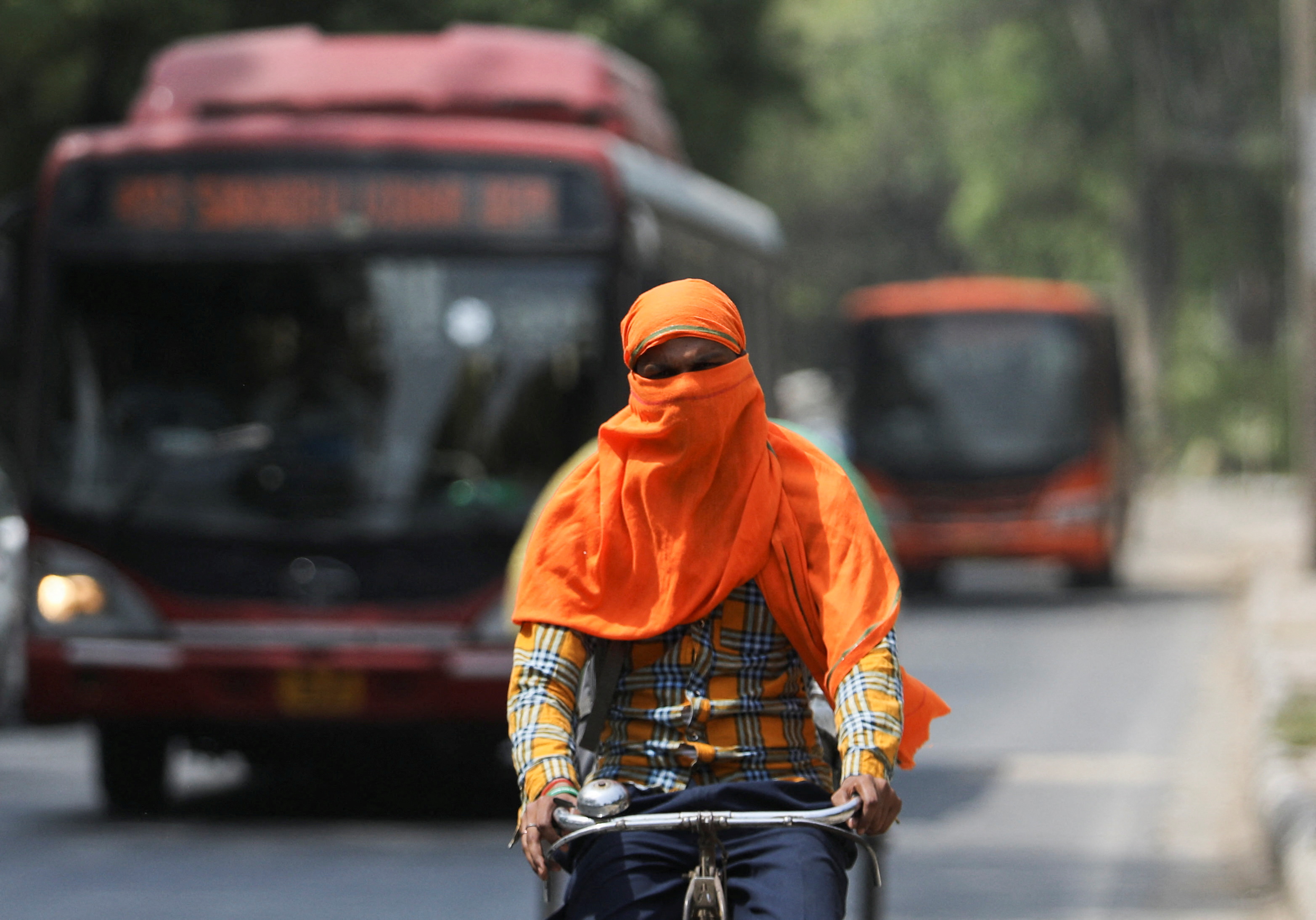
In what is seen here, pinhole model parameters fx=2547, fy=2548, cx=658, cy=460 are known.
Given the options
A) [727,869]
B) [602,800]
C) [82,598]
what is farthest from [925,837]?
[602,800]

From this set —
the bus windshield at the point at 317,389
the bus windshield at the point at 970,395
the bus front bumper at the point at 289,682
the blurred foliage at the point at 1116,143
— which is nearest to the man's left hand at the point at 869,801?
the bus front bumper at the point at 289,682

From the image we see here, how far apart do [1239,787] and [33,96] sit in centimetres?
1120

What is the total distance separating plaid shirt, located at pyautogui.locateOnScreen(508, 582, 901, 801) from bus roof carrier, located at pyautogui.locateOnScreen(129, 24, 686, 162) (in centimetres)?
765

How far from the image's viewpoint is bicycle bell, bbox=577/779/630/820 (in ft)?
11.6

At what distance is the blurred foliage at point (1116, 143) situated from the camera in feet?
130

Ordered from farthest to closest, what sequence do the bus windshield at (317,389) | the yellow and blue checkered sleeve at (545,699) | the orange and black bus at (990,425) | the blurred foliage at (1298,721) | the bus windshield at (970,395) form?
the bus windshield at (970,395)
the orange and black bus at (990,425)
the blurred foliage at (1298,721)
the bus windshield at (317,389)
the yellow and blue checkered sleeve at (545,699)

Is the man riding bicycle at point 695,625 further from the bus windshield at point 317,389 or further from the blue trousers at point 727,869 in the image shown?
the bus windshield at point 317,389

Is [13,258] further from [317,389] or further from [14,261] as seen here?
[317,389]

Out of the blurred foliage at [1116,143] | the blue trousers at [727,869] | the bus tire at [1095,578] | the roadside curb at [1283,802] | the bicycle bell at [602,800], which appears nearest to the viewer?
the bicycle bell at [602,800]

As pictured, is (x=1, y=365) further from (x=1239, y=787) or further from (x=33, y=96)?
(x=1239, y=787)

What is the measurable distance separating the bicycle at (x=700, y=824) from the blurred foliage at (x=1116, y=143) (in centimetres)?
3070

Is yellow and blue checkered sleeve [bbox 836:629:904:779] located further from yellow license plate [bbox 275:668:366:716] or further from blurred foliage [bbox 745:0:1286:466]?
blurred foliage [bbox 745:0:1286:466]

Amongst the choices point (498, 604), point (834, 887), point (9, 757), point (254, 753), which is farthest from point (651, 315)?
point (9, 757)

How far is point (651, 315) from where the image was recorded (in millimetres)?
3777
